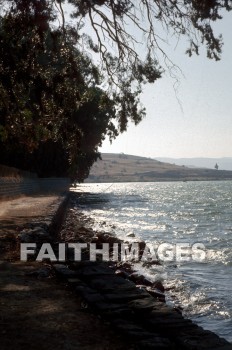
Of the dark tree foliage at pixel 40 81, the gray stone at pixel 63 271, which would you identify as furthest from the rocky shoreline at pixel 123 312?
the dark tree foliage at pixel 40 81

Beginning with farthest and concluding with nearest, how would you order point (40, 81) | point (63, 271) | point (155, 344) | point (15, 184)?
1. point (15, 184)
2. point (40, 81)
3. point (63, 271)
4. point (155, 344)

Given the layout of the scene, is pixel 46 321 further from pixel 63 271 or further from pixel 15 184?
pixel 15 184

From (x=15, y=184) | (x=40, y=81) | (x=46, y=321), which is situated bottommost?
(x=46, y=321)

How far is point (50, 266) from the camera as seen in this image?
23.3 feet

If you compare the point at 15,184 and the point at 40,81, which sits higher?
the point at 40,81

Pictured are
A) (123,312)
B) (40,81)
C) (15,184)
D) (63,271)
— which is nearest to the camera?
(123,312)

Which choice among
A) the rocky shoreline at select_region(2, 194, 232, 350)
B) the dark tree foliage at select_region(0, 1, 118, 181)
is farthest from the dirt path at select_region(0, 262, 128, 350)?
the dark tree foliage at select_region(0, 1, 118, 181)

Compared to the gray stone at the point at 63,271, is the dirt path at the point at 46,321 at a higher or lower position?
lower

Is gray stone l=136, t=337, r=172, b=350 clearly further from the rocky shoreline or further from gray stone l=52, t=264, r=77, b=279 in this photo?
gray stone l=52, t=264, r=77, b=279

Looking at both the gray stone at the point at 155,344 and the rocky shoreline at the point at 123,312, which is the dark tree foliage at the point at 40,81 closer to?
the rocky shoreline at the point at 123,312

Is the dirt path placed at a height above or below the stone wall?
below

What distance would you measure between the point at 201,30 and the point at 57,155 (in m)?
37.4

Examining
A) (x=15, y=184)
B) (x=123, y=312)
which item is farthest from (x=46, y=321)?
(x=15, y=184)

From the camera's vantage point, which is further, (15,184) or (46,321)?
(15,184)
